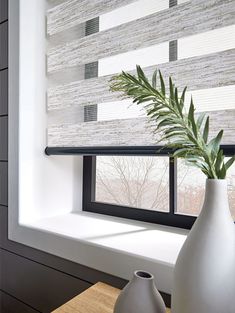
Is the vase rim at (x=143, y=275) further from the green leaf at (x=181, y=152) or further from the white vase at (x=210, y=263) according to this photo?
the green leaf at (x=181, y=152)

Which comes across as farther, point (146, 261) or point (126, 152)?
point (126, 152)

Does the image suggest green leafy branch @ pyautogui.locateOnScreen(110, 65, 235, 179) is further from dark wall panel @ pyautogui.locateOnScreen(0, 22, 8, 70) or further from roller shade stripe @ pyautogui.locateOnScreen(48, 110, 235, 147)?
dark wall panel @ pyautogui.locateOnScreen(0, 22, 8, 70)

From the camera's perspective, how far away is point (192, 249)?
48cm

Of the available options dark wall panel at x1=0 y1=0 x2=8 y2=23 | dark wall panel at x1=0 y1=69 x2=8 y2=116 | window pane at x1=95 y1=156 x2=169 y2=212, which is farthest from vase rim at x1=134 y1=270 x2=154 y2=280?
dark wall panel at x1=0 y1=0 x2=8 y2=23

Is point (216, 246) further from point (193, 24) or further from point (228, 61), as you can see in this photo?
point (193, 24)

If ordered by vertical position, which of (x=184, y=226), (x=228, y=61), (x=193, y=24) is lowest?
(x=184, y=226)

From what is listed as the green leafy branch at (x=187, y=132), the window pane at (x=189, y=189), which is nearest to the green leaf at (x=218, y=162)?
the green leafy branch at (x=187, y=132)

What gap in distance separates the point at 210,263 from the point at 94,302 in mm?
377

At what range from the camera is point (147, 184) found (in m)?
1.14

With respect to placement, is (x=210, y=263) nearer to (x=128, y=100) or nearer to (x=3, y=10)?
(x=128, y=100)

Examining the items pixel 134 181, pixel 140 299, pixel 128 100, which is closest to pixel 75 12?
pixel 128 100

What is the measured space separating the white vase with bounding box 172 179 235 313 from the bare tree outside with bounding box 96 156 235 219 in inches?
17.9

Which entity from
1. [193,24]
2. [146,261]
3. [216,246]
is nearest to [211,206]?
[216,246]

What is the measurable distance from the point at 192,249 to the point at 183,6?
74cm
